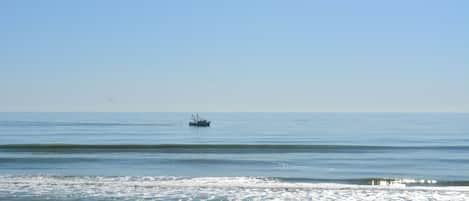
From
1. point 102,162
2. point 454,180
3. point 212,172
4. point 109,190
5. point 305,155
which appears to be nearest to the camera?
point 109,190

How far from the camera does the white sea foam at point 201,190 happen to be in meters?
19.6

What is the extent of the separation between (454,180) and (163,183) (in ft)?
35.5

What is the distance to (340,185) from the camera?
2277 cm

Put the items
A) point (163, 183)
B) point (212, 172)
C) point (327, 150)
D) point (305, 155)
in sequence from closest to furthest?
1. point (163, 183)
2. point (212, 172)
3. point (305, 155)
4. point (327, 150)

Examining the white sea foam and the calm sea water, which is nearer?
the white sea foam

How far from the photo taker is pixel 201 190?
2086 cm

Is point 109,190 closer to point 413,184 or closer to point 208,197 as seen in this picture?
point 208,197

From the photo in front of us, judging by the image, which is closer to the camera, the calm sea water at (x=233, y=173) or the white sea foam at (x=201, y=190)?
the white sea foam at (x=201, y=190)

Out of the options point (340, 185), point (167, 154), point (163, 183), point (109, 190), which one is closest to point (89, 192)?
point (109, 190)

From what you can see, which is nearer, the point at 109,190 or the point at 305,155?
the point at 109,190

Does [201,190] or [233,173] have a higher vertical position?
[233,173]

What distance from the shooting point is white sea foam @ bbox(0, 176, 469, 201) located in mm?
19609

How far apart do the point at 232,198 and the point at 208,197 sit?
691 millimetres

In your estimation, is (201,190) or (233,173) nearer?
(201,190)
